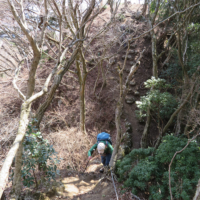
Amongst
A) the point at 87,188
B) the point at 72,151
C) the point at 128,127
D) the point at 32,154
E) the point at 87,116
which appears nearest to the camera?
the point at 32,154

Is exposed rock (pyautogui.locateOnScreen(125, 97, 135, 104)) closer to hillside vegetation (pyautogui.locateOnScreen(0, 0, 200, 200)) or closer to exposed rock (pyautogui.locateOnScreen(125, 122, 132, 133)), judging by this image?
hillside vegetation (pyautogui.locateOnScreen(0, 0, 200, 200))

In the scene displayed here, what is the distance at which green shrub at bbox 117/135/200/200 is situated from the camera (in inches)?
130

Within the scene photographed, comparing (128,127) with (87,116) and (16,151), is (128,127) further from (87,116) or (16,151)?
(16,151)

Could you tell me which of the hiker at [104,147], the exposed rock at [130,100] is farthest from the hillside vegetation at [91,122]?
the hiker at [104,147]

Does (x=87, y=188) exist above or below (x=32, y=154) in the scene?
below

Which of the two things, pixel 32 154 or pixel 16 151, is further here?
pixel 32 154

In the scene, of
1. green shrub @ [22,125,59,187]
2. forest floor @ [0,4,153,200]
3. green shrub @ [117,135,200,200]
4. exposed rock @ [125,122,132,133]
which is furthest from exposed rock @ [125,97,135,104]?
green shrub @ [22,125,59,187]

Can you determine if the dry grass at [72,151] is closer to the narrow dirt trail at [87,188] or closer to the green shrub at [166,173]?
the narrow dirt trail at [87,188]

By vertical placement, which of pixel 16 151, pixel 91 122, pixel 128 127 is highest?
pixel 16 151

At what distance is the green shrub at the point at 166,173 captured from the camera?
3303mm

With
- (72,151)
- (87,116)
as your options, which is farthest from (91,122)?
(72,151)

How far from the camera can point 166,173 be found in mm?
3594

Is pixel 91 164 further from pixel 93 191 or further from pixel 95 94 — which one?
pixel 95 94

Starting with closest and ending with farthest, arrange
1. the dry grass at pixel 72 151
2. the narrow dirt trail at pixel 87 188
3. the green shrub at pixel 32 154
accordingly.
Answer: the green shrub at pixel 32 154 < the narrow dirt trail at pixel 87 188 < the dry grass at pixel 72 151
